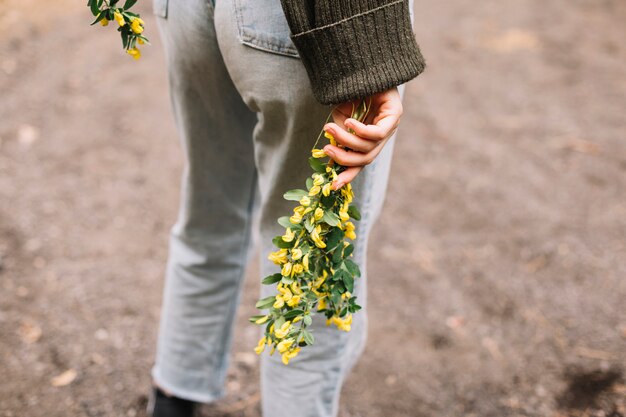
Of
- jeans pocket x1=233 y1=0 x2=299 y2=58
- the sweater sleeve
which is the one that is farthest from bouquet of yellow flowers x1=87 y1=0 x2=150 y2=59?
the sweater sleeve

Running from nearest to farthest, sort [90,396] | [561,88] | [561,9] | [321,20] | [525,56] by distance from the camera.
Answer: [321,20]
[90,396]
[561,88]
[525,56]
[561,9]

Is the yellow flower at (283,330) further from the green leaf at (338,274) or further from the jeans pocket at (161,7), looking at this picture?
the jeans pocket at (161,7)

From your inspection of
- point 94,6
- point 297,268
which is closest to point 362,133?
point 297,268

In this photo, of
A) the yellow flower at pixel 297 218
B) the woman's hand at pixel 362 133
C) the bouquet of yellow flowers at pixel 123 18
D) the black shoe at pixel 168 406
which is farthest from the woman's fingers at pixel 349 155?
the black shoe at pixel 168 406

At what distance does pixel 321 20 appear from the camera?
2.85 ft

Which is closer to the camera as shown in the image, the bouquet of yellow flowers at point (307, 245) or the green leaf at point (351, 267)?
the bouquet of yellow flowers at point (307, 245)

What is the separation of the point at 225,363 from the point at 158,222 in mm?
848

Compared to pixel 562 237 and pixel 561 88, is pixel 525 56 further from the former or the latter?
pixel 562 237

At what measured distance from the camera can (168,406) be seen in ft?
5.17

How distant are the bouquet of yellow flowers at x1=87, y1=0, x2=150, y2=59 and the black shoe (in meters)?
0.97

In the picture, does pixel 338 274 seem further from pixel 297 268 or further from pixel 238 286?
pixel 238 286

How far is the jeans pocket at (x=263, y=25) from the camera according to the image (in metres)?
0.91

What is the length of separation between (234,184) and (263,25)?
1.61 feet

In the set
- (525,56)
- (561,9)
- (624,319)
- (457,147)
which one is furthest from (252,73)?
(561,9)
